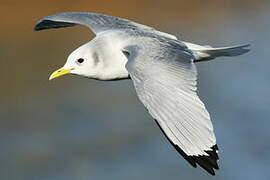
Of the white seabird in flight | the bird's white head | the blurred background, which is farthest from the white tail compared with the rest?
the blurred background

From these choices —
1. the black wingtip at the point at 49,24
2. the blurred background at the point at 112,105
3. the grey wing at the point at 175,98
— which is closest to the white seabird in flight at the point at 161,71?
the grey wing at the point at 175,98

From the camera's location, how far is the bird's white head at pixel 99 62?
6.46 meters

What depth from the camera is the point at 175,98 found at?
590 centimetres

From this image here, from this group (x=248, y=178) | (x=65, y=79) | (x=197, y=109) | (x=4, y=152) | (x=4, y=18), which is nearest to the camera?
(x=197, y=109)

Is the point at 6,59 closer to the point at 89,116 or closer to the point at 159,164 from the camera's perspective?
the point at 89,116

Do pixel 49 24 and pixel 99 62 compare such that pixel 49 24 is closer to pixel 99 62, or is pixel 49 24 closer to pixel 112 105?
pixel 99 62

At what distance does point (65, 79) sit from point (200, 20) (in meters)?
2.42

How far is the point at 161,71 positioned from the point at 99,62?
551 millimetres

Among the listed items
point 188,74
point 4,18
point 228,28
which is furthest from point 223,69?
point 188,74

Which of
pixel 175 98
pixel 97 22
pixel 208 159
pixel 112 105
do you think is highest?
pixel 97 22

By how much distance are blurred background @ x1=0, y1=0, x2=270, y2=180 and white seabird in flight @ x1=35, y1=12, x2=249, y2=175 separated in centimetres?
273

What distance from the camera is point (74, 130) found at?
10.3 meters

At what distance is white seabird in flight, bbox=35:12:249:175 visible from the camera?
224 inches

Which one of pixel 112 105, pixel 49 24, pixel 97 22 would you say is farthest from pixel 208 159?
pixel 112 105
